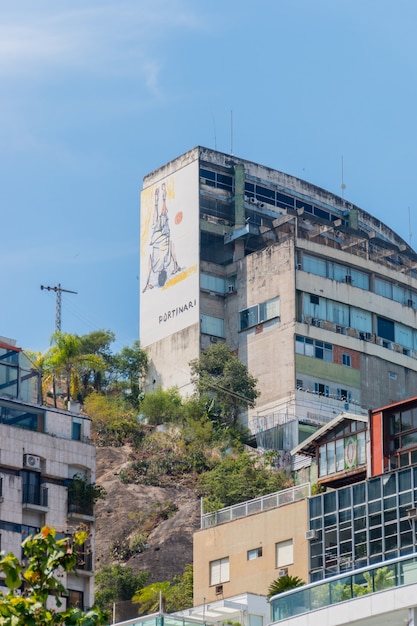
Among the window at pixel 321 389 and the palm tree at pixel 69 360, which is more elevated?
the palm tree at pixel 69 360

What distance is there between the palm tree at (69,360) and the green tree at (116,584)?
2523 centimetres

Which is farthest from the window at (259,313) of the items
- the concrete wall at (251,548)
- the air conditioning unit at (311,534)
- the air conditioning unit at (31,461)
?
the air conditioning unit at (311,534)

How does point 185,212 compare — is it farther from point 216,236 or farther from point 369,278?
point 369,278

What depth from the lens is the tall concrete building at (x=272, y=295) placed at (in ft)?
357

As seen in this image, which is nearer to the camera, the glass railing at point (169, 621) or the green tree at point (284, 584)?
the glass railing at point (169, 621)

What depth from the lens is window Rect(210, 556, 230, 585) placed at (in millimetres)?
73438

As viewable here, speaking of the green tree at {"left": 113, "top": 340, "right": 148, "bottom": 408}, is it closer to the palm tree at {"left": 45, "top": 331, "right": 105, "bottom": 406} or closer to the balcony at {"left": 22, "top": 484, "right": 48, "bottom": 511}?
the palm tree at {"left": 45, "top": 331, "right": 105, "bottom": 406}

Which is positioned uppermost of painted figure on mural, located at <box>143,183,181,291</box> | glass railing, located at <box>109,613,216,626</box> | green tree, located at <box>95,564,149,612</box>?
painted figure on mural, located at <box>143,183,181,291</box>

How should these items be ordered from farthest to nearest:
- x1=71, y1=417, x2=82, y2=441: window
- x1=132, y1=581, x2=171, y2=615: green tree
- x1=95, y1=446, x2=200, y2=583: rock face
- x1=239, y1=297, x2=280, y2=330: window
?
x1=239, y1=297, x2=280, y2=330: window
x1=95, y1=446, x2=200, y2=583: rock face
x1=132, y1=581, x2=171, y2=615: green tree
x1=71, y1=417, x2=82, y2=441: window

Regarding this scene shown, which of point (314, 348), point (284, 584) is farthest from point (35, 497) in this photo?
point (314, 348)

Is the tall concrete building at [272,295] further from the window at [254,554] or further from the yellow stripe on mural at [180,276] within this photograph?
the window at [254,554]

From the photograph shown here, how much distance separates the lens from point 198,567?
7538cm

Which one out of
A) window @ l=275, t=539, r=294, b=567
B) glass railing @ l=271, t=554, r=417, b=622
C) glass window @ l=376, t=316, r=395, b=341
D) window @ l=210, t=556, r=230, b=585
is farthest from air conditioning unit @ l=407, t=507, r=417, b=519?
glass window @ l=376, t=316, r=395, b=341

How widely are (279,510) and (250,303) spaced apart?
4275cm
